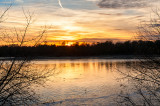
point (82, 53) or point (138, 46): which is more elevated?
point (138, 46)

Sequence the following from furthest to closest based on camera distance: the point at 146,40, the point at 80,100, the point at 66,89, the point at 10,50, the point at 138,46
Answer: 1. the point at 66,89
2. the point at 80,100
3. the point at 138,46
4. the point at 146,40
5. the point at 10,50

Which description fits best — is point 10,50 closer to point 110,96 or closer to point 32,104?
point 32,104

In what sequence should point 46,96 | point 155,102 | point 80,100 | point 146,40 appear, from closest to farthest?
point 146,40, point 155,102, point 80,100, point 46,96

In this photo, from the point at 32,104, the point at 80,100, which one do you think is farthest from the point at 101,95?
the point at 32,104

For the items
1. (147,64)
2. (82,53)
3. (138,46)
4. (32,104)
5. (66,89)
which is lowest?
(82,53)

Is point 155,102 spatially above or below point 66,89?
above

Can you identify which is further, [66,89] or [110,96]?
[66,89]

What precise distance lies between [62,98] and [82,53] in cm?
6444

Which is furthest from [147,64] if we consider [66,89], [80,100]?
[66,89]

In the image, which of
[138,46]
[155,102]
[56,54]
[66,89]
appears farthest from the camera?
[56,54]

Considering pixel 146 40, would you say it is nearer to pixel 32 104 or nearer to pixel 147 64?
pixel 147 64

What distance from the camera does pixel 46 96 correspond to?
441 inches

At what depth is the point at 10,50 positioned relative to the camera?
5.29 meters

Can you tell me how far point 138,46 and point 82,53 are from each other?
69.1m
